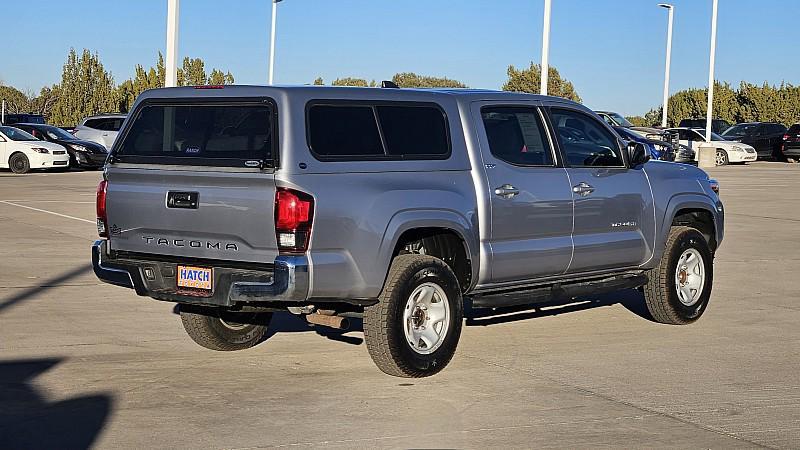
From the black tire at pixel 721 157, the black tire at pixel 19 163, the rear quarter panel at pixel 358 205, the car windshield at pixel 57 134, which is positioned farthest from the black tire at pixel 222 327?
the black tire at pixel 721 157

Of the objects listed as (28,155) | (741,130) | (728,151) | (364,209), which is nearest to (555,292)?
(364,209)

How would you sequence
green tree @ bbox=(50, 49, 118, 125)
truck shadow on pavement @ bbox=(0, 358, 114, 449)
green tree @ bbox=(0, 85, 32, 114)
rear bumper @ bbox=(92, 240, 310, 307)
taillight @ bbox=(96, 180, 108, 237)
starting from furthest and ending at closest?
1. green tree @ bbox=(0, 85, 32, 114)
2. green tree @ bbox=(50, 49, 118, 125)
3. taillight @ bbox=(96, 180, 108, 237)
4. rear bumper @ bbox=(92, 240, 310, 307)
5. truck shadow on pavement @ bbox=(0, 358, 114, 449)

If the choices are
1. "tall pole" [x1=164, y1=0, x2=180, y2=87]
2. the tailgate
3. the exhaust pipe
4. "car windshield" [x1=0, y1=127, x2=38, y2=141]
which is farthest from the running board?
"car windshield" [x1=0, y1=127, x2=38, y2=141]

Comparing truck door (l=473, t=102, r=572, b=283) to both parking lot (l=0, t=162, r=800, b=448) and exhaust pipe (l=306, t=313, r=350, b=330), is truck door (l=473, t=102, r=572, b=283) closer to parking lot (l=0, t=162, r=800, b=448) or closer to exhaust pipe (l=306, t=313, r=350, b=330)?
parking lot (l=0, t=162, r=800, b=448)

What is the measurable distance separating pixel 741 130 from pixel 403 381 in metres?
47.3

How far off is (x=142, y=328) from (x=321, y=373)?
2.33 meters

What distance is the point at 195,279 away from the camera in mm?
7969

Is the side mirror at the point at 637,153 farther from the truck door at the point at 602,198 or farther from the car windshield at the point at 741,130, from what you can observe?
the car windshield at the point at 741,130

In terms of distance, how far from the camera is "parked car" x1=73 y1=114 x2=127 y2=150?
4019 centimetres

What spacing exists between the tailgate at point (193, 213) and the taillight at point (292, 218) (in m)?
0.05

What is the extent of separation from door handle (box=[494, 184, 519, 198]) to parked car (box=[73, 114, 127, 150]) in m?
32.4

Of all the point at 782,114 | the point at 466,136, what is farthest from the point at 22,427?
the point at 782,114

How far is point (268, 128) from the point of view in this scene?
7.84 meters

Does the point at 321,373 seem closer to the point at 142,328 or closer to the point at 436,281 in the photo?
the point at 436,281
